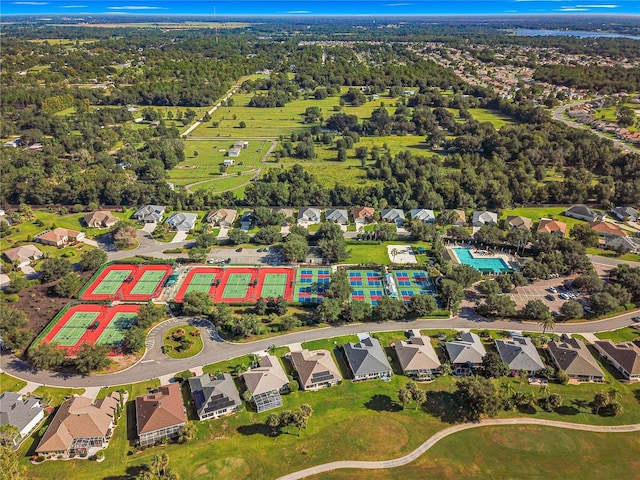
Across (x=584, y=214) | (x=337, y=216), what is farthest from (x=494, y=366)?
(x=584, y=214)

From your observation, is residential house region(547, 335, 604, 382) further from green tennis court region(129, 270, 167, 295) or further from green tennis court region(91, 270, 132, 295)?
green tennis court region(91, 270, 132, 295)

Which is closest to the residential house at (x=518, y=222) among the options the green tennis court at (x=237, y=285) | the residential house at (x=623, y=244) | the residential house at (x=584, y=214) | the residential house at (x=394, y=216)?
the residential house at (x=584, y=214)

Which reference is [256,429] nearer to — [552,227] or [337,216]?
[337,216]

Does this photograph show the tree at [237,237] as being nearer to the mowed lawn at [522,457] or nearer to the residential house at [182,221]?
the residential house at [182,221]

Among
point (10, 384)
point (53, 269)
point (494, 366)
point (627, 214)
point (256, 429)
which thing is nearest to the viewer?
point (256, 429)

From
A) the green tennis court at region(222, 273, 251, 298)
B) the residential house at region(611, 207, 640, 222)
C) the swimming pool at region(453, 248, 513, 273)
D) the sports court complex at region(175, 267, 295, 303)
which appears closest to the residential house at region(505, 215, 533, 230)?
the swimming pool at region(453, 248, 513, 273)

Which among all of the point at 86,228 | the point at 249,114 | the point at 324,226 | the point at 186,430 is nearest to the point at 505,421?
the point at 186,430
